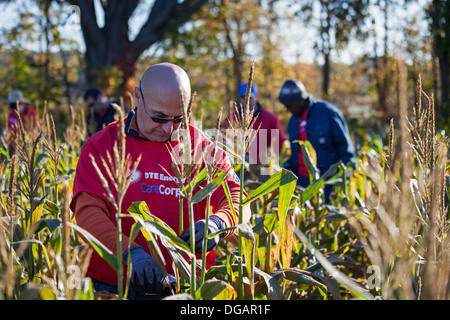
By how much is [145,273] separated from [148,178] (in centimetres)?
58

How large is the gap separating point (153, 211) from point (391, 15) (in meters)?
13.9

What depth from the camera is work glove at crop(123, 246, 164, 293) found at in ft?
5.23

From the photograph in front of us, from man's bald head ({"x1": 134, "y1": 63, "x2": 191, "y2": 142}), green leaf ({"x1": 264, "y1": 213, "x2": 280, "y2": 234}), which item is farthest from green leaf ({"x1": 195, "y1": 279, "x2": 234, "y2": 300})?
man's bald head ({"x1": 134, "y1": 63, "x2": 191, "y2": 142})

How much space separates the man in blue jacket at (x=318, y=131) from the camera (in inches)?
171

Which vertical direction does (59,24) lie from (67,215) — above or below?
above

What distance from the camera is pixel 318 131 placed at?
4.49 metres

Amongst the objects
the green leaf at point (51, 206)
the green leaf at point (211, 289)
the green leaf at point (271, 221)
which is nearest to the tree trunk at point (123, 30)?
the green leaf at point (51, 206)

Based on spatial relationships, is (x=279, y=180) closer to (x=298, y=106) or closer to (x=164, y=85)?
(x=164, y=85)

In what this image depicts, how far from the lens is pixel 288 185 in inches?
76.9

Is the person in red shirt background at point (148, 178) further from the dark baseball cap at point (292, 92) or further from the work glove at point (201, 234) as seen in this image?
the dark baseball cap at point (292, 92)

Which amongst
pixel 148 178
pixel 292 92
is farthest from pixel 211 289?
pixel 292 92

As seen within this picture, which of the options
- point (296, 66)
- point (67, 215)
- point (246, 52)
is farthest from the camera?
point (296, 66)
